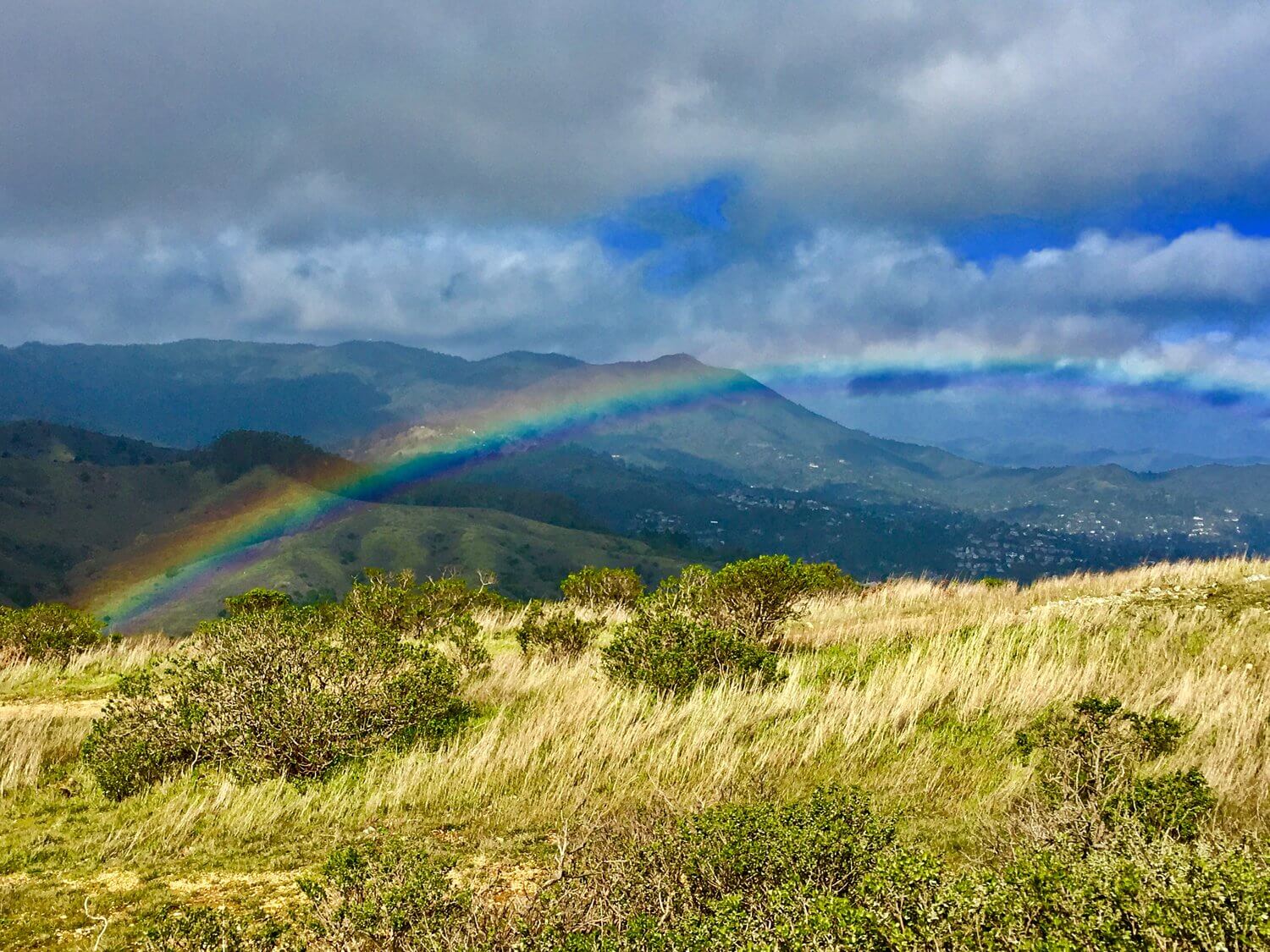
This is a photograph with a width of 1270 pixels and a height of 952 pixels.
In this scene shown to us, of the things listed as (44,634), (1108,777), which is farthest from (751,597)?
(44,634)

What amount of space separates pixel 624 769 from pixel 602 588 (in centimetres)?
1400

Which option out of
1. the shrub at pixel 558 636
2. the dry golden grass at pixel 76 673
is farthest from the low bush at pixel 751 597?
the dry golden grass at pixel 76 673

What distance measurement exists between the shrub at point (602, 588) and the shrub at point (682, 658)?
1015 centimetres

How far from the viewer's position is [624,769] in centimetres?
650

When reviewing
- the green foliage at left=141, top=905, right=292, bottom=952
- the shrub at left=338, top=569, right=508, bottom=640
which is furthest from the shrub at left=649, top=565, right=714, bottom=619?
the green foliage at left=141, top=905, right=292, bottom=952

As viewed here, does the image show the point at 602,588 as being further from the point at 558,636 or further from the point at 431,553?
the point at 431,553

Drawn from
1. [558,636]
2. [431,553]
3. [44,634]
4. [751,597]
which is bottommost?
[431,553]

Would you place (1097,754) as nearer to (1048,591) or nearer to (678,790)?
(678,790)

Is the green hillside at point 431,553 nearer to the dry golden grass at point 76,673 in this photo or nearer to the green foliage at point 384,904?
the dry golden grass at point 76,673

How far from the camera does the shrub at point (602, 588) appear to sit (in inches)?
800

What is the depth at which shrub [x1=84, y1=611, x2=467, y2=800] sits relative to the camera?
289 inches

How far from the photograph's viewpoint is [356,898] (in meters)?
4.08

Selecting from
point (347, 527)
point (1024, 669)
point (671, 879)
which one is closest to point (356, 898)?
point (671, 879)

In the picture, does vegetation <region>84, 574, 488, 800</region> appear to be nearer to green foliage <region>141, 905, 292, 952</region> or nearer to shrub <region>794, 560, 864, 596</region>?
green foliage <region>141, 905, 292, 952</region>
